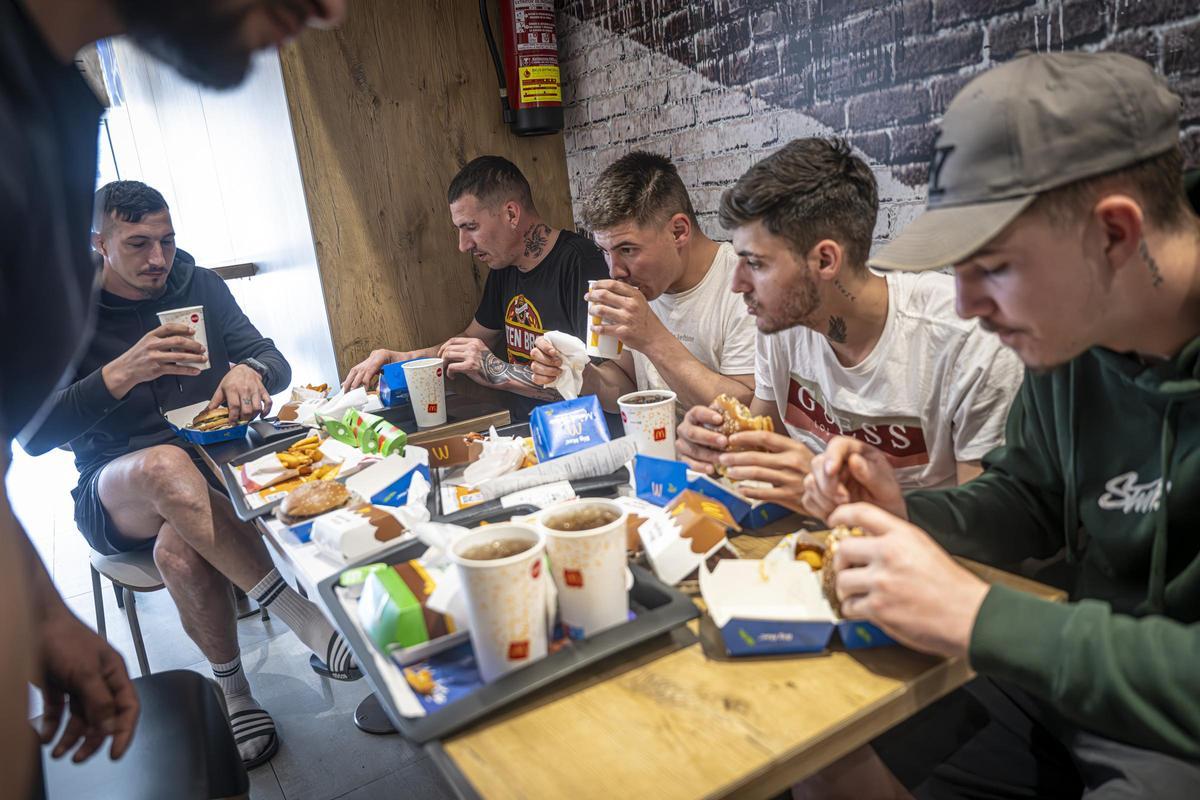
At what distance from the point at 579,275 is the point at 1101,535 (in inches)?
76.2

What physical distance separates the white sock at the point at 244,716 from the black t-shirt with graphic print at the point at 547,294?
3.84ft

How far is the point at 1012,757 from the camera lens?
1.12 m

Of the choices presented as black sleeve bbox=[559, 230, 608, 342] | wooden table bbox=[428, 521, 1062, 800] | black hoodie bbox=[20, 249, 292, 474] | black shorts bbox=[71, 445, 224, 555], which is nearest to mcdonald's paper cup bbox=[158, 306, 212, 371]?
black hoodie bbox=[20, 249, 292, 474]

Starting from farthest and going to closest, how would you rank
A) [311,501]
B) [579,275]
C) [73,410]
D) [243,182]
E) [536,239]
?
[243,182]
[536,239]
[579,275]
[73,410]
[311,501]

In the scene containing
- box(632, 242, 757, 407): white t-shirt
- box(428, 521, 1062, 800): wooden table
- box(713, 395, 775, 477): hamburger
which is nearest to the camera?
box(428, 521, 1062, 800): wooden table

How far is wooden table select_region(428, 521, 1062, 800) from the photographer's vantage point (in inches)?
29.7

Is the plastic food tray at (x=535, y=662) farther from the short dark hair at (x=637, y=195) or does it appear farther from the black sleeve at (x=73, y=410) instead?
the black sleeve at (x=73, y=410)

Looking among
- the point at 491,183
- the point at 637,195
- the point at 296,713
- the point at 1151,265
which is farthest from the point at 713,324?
the point at 296,713

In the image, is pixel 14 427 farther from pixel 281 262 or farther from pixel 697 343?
pixel 281 262

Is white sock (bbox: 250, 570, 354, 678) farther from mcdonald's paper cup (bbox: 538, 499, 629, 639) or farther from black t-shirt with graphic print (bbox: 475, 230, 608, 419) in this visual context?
mcdonald's paper cup (bbox: 538, 499, 629, 639)

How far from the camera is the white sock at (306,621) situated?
1922 mm

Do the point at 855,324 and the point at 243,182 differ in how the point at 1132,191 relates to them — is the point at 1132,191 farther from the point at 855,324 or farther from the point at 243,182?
the point at 243,182

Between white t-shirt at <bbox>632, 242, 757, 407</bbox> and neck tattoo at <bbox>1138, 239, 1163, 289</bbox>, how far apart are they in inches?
48.1

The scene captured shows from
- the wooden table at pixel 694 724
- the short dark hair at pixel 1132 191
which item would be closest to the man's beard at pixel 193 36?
the wooden table at pixel 694 724
